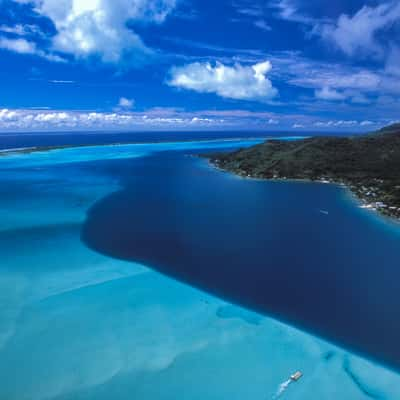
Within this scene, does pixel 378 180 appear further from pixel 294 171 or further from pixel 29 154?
pixel 29 154

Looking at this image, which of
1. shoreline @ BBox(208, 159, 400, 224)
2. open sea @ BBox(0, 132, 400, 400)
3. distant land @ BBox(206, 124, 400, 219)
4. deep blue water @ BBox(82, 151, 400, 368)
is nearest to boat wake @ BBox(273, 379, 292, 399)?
open sea @ BBox(0, 132, 400, 400)

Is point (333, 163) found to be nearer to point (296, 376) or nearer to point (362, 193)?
point (362, 193)

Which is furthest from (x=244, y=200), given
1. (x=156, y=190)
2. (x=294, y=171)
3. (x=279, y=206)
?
(x=294, y=171)

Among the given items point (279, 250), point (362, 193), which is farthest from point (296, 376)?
point (362, 193)

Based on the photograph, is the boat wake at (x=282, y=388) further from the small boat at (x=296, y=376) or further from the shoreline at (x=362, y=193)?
the shoreline at (x=362, y=193)

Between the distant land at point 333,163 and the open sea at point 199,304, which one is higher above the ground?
the distant land at point 333,163

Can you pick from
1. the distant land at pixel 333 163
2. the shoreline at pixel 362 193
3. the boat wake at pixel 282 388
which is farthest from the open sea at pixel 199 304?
the distant land at pixel 333 163

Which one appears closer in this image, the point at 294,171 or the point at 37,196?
the point at 37,196
